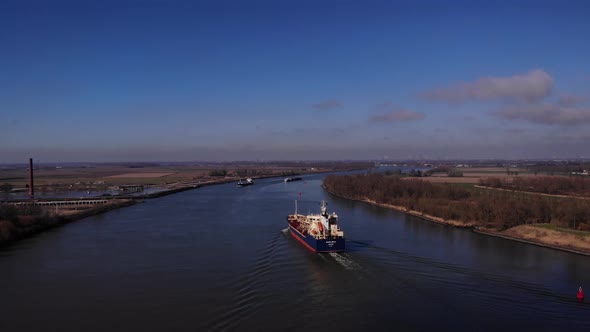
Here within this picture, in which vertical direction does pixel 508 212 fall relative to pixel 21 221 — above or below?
above

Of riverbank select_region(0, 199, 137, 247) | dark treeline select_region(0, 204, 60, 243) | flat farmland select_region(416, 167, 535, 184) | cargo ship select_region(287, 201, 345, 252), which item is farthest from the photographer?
flat farmland select_region(416, 167, 535, 184)

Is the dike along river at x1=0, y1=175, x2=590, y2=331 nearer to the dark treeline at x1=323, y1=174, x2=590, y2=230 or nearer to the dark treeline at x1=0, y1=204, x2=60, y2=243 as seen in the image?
the dark treeline at x1=0, y1=204, x2=60, y2=243

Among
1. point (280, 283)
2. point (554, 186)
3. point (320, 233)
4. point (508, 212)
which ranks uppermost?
point (554, 186)

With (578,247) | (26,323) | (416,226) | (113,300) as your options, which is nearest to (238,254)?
(113,300)

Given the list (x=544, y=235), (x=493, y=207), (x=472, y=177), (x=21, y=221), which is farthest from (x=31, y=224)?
(x=472, y=177)

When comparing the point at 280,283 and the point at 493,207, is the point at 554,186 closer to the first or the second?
the point at 493,207

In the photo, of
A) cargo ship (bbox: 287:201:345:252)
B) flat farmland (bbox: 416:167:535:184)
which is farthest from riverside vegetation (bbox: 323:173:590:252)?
flat farmland (bbox: 416:167:535:184)
